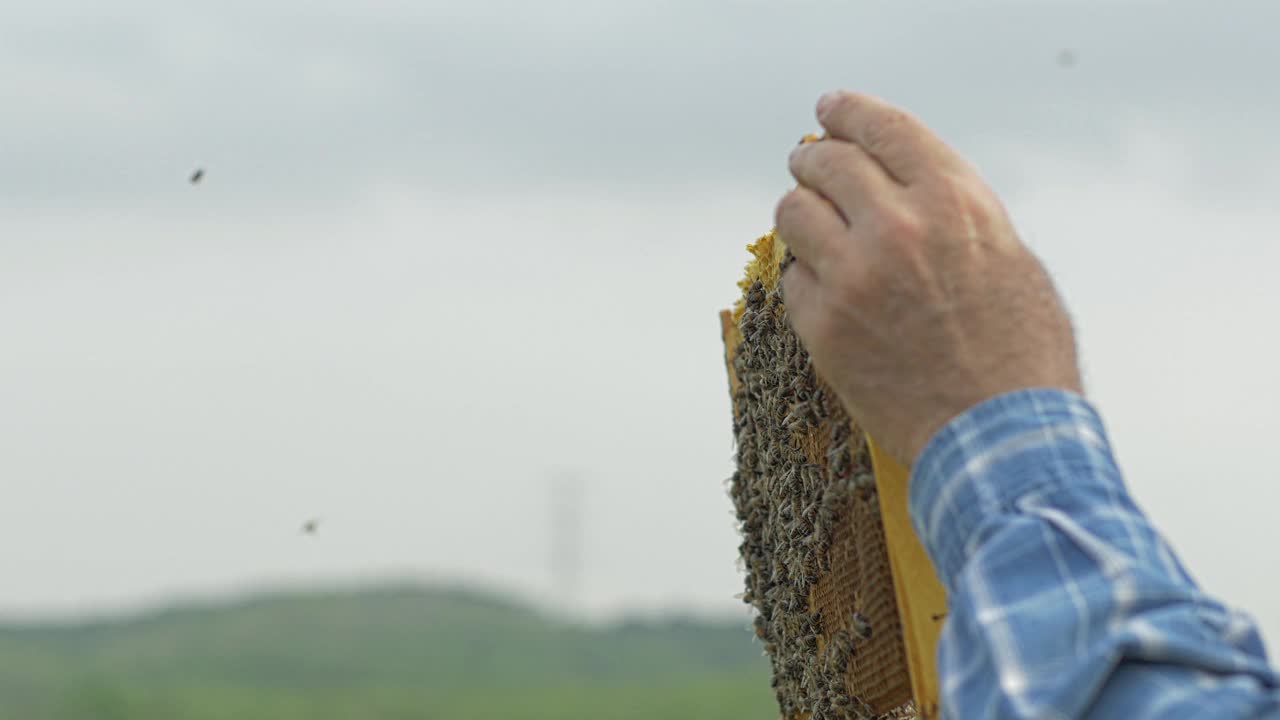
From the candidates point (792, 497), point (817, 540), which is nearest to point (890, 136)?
point (817, 540)

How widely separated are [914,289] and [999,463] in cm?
29

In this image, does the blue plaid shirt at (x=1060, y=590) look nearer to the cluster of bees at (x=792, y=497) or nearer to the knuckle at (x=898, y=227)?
the knuckle at (x=898, y=227)

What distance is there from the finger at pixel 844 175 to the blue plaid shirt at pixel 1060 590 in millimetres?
366

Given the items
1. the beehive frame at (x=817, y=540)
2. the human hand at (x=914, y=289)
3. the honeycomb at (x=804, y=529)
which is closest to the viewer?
the human hand at (x=914, y=289)

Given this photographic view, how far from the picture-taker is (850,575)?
2.74m

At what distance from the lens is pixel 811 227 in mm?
1959

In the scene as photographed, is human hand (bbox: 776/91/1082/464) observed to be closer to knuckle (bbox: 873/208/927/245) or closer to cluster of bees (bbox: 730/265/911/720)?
knuckle (bbox: 873/208/927/245)

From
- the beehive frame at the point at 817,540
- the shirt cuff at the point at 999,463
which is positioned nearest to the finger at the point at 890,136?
the shirt cuff at the point at 999,463

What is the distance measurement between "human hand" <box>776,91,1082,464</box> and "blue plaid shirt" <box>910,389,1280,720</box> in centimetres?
7

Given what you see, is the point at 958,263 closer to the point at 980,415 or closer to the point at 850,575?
the point at 980,415

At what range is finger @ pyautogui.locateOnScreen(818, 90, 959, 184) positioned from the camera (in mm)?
1931

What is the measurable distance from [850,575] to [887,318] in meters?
1.02

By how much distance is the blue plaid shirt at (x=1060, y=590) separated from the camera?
59.8 inches

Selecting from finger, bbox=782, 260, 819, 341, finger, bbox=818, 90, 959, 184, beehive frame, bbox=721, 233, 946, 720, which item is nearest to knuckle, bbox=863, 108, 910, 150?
finger, bbox=818, 90, 959, 184
